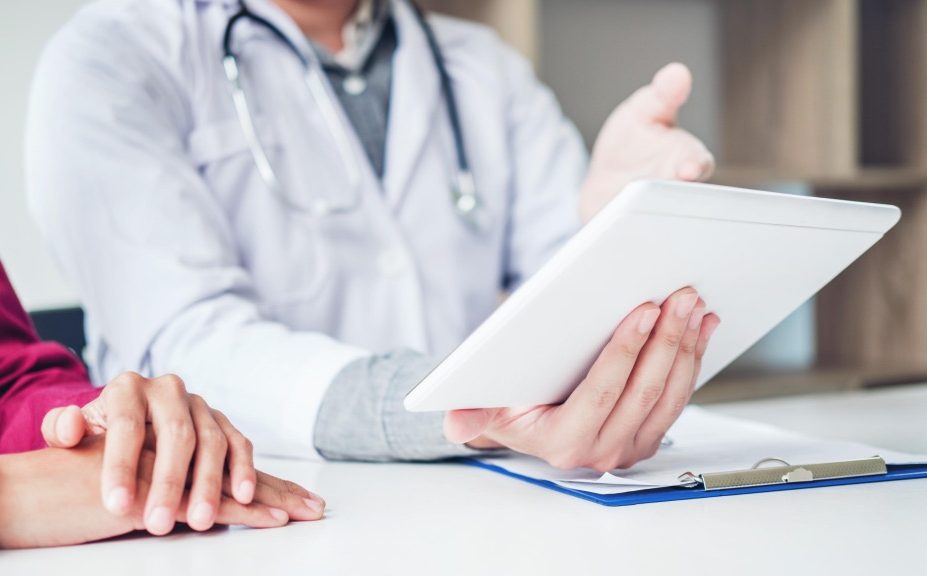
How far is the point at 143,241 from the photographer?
0.95 m

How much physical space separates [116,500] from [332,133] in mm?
744

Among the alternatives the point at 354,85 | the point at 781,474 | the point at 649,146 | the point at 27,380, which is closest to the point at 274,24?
the point at 354,85

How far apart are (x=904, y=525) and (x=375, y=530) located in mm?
278

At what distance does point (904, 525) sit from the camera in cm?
53

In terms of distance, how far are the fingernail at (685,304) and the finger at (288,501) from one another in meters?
0.24

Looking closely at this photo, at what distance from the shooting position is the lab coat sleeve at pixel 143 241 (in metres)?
0.87

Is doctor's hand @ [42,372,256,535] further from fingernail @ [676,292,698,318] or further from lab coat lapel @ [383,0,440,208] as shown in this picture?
lab coat lapel @ [383,0,440,208]

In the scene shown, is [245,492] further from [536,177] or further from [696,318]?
[536,177]

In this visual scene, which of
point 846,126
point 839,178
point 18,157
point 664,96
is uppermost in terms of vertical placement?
point 846,126

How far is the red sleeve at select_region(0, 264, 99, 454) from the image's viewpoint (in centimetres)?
68

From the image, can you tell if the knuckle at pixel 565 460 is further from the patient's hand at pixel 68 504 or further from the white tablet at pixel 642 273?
the patient's hand at pixel 68 504

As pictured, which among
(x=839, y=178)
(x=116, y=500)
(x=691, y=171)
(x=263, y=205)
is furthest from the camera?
(x=839, y=178)

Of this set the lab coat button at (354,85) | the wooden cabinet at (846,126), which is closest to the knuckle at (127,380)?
the lab coat button at (354,85)

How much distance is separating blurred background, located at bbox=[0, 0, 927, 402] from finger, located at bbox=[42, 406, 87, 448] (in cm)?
153
